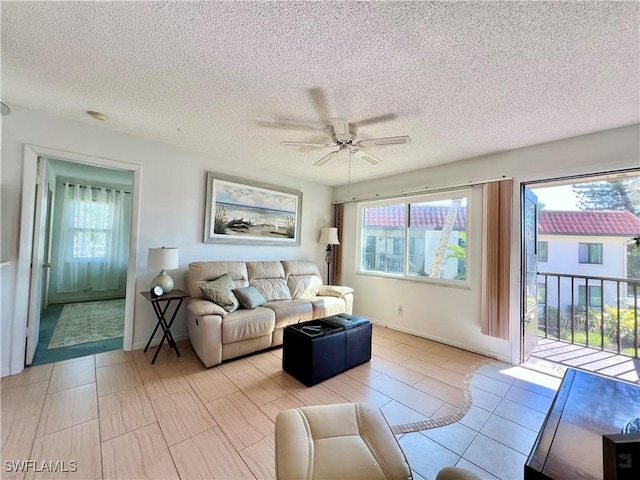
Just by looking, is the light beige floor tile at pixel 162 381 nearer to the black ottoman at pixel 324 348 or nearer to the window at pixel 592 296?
the black ottoman at pixel 324 348

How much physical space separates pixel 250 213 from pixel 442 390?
3201 millimetres

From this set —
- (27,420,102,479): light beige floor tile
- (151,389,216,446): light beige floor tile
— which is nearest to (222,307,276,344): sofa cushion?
(151,389,216,446): light beige floor tile

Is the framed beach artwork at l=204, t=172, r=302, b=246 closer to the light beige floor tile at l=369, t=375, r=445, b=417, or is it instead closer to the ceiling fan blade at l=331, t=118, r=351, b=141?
the ceiling fan blade at l=331, t=118, r=351, b=141

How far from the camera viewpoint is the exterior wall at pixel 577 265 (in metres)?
3.09

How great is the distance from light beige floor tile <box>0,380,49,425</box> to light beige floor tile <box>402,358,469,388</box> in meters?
Result: 3.13

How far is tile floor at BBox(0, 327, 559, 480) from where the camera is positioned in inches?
58.2

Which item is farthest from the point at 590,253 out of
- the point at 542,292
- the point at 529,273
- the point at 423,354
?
the point at 423,354

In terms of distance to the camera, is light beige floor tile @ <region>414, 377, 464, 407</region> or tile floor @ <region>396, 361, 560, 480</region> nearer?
tile floor @ <region>396, 361, 560, 480</region>

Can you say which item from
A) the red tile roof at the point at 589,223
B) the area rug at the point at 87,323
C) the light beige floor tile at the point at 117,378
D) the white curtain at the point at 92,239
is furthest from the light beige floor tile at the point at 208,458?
the white curtain at the point at 92,239

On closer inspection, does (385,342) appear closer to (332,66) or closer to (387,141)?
(387,141)

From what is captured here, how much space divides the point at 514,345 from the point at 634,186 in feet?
6.71

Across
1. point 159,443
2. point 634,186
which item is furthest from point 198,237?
point 634,186

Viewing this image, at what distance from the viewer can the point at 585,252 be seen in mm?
3451

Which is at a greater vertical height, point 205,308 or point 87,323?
point 205,308
